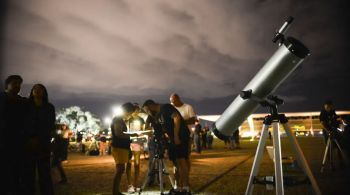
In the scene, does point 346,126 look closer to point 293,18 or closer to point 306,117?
point 293,18

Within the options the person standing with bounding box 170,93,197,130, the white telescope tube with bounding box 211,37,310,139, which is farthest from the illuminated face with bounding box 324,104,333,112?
the white telescope tube with bounding box 211,37,310,139

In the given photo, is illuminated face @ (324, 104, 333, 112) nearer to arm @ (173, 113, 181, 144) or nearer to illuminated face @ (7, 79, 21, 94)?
arm @ (173, 113, 181, 144)

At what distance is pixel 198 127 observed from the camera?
20.5 metres

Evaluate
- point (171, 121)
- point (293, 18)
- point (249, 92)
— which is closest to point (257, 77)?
point (249, 92)

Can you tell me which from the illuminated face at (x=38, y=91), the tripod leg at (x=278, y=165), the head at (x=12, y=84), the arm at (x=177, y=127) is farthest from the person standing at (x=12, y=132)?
the tripod leg at (x=278, y=165)

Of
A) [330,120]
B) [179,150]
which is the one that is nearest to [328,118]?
[330,120]

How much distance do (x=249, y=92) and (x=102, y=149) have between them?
17.1 meters

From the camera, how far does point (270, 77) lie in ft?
12.1

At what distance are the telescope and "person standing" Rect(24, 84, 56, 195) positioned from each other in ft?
9.05

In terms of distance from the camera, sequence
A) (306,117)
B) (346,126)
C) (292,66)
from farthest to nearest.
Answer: (306,117) → (346,126) → (292,66)

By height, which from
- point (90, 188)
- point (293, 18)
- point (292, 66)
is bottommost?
point (90, 188)

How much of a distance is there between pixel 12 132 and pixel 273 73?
3.65m

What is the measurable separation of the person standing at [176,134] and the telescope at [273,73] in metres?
1.77

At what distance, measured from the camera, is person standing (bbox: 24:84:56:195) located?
4.61 metres
